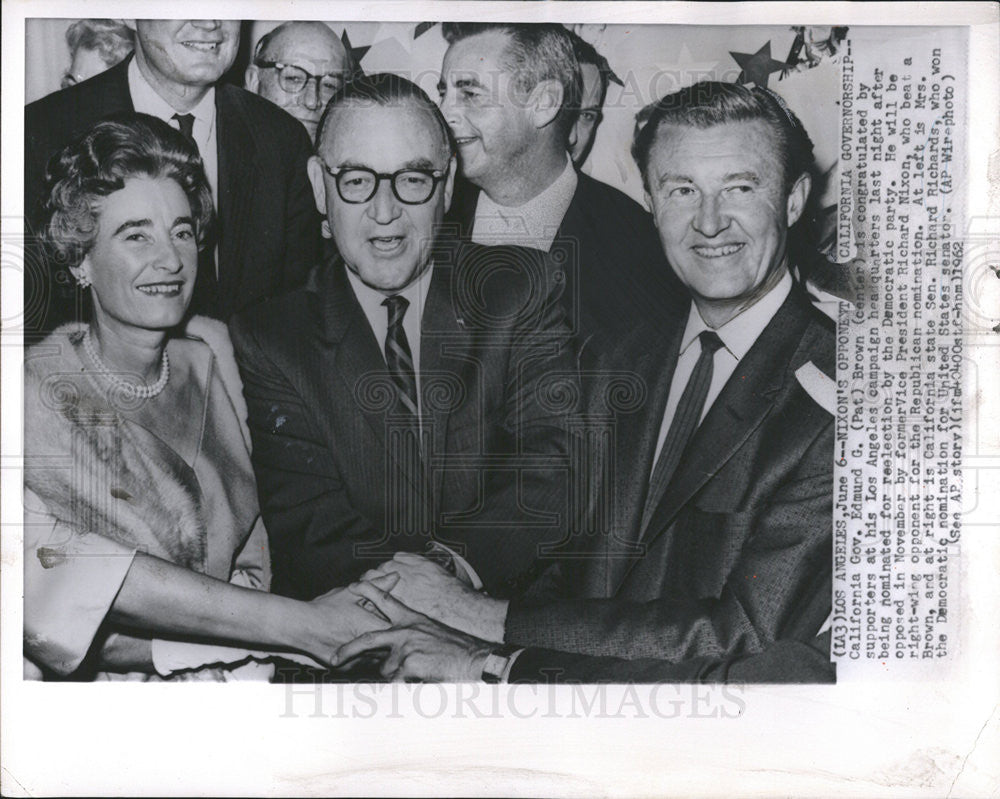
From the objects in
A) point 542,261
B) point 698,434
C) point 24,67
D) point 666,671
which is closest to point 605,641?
point 666,671

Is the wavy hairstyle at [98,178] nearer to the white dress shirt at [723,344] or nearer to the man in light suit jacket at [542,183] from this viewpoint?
the man in light suit jacket at [542,183]

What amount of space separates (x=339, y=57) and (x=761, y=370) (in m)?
0.88

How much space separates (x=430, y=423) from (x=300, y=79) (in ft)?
2.04

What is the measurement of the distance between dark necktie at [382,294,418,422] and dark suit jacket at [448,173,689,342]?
0.55ft

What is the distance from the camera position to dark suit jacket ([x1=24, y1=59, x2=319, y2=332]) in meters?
1.56

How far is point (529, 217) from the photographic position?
5.19 feet

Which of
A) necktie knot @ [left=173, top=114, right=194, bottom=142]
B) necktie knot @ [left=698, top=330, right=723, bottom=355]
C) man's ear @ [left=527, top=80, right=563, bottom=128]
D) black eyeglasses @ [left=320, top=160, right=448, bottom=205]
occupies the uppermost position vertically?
man's ear @ [left=527, top=80, right=563, bottom=128]

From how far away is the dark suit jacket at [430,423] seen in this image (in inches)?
Result: 61.6

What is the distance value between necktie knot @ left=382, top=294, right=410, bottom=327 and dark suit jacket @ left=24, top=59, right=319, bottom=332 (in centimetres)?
15

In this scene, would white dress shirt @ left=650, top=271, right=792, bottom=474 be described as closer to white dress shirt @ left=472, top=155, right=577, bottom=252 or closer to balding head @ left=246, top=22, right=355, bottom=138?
white dress shirt @ left=472, top=155, right=577, bottom=252

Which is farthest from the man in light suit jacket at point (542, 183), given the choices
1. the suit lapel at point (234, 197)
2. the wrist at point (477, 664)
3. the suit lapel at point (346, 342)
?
the wrist at point (477, 664)

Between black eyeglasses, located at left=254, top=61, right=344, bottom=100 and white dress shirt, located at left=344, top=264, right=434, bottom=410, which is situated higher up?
black eyeglasses, located at left=254, top=61, right=344, bottom=100

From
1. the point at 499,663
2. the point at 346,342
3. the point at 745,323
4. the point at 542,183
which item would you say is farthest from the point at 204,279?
the point at 745,323

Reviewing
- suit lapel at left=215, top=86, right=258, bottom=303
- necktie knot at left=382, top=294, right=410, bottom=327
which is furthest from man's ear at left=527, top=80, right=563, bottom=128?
suit lapel at left=215, top=86, right=258, bottom=303
